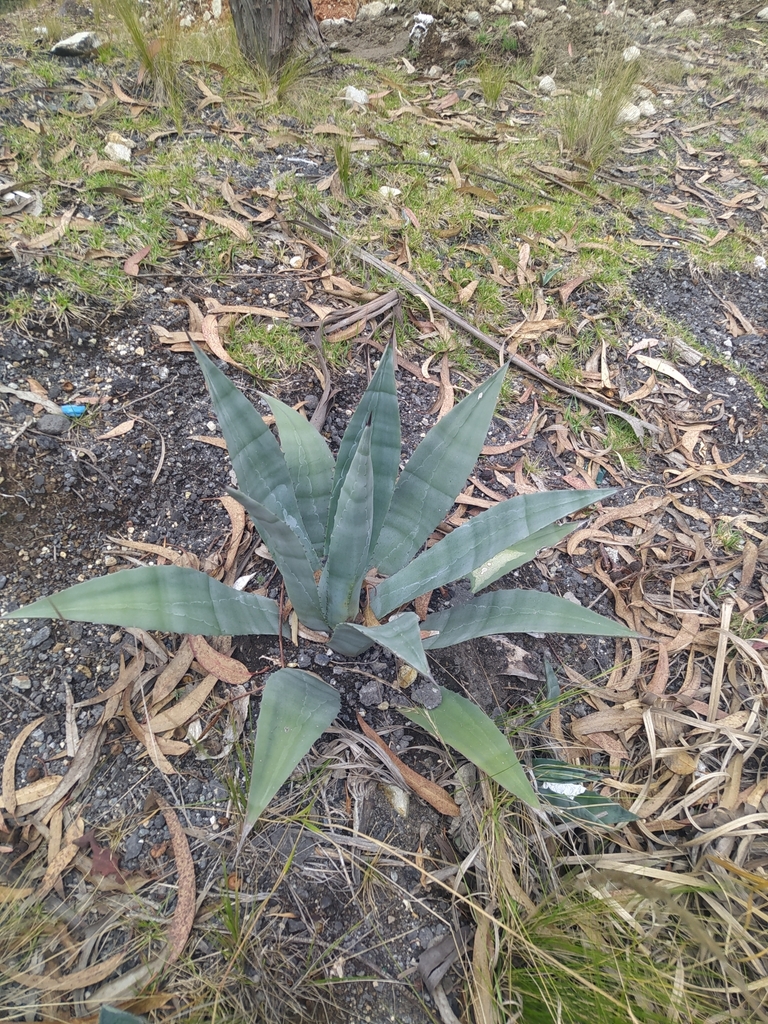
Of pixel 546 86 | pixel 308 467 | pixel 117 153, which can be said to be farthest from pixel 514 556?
pixel 546 86

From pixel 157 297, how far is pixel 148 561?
1.00 metres

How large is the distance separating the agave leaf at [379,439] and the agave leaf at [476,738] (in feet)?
1.31

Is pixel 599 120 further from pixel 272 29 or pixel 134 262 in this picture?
pixel 134 262

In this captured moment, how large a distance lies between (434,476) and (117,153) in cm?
215

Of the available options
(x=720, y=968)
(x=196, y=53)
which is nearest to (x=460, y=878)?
(x=720, y=968)

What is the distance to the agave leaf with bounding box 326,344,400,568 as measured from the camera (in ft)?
4.16

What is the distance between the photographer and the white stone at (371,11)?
3861mm

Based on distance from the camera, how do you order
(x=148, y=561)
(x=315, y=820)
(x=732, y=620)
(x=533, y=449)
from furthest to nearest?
1. (x=533, y=449)
2. (x=732, y=620)
3. (x=148, y=561)
4. (x=315, y=820)

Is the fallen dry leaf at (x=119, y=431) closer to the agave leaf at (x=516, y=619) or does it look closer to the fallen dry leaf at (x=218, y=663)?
the fallen dry leaf at (x=218, y=663)

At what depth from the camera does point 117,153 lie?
238cm

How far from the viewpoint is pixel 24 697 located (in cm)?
130

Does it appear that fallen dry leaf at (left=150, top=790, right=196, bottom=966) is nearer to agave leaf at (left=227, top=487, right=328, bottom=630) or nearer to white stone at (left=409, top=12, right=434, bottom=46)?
agave leaf at (left=227, top=487, right=328, bottom=630)

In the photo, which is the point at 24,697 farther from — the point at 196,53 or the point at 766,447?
the point at 196,53

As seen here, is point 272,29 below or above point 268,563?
above
